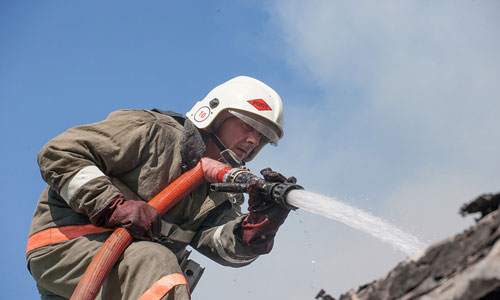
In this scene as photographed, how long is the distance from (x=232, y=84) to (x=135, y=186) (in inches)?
85.1

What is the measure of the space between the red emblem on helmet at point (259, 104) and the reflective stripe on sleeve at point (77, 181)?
92.1 inches

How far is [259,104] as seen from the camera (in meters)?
6.10

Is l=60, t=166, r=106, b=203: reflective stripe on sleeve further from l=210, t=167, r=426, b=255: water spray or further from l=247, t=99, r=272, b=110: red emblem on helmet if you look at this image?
l=247, t=99, r=272, b=110: red emblem on helmet

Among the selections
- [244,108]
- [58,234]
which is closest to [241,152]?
[244,108]

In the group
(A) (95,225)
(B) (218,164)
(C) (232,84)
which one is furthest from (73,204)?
(C) (232,84)

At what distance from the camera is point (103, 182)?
4434 mm

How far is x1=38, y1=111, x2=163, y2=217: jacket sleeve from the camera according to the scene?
4.36 m

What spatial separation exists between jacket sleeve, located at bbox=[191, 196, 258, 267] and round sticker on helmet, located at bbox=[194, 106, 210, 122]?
3.69 feet

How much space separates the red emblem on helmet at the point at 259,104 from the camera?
19.9 ft

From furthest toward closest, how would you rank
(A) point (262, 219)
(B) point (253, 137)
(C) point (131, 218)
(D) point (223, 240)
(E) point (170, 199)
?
(B) point (253, 137) → (D) point (223, 240) → (A) point (262, 219) → (E) point (170, 199) → (C) point (131, 218)

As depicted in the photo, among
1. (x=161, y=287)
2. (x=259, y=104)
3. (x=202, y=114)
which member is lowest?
(x=161, y=287)

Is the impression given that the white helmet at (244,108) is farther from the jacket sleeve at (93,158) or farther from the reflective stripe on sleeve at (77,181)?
the reflective stripe on sleeve at (77,181)

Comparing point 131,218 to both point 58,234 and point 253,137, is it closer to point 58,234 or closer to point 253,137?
point 58,234

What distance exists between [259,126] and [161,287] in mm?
2840
